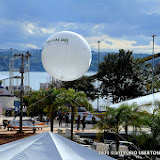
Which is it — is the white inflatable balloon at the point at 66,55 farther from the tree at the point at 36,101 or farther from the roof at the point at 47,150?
the tree at the point at 36,101

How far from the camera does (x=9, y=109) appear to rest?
30.3m

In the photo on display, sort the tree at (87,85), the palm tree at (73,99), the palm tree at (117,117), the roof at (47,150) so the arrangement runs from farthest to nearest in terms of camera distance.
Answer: the tree at (87,85), the palm tree at (73,99), the palm tree at (117,117), the roof at (47,150)

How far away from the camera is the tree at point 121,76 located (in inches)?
1423

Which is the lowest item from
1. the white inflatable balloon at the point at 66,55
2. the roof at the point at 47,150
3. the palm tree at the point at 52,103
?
the roof at the point at 47,150

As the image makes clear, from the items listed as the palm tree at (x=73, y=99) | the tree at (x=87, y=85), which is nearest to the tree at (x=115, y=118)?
the palm tree at (x=73, y=99)

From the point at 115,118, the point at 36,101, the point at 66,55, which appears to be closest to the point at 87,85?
the point at 36,101

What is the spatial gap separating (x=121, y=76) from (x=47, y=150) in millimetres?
32801

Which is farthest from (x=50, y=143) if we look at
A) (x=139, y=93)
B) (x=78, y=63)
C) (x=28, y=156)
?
(x=139, y=93)

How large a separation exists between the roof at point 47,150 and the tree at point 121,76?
1254 inches

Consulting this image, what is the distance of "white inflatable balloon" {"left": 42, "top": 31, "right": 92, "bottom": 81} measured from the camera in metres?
7.77

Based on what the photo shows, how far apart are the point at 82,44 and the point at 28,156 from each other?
4643 mm

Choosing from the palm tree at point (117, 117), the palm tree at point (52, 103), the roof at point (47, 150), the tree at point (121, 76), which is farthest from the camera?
the tree at point (121, 76)

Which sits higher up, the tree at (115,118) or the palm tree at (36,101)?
the palm tree at (36,101)

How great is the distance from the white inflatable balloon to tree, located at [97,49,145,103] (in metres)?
28.5
